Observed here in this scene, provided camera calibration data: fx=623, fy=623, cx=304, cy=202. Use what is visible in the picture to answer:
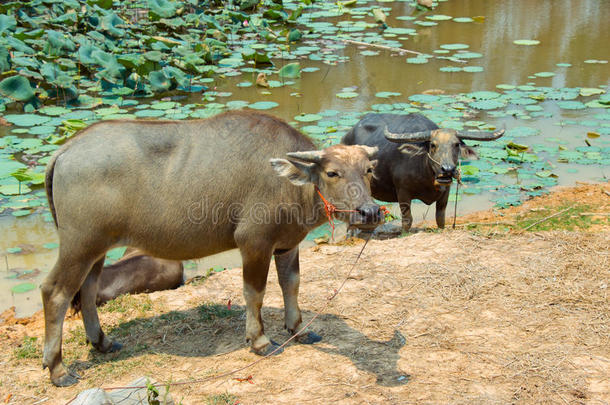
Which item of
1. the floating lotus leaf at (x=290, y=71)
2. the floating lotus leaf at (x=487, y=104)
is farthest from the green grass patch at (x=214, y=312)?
the floating lotus leaf at (x=290, y=71)

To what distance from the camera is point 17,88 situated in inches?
431

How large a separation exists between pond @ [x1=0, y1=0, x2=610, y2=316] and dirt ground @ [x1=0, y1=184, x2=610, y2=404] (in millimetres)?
1583

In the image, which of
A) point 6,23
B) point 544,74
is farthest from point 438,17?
point 6,23

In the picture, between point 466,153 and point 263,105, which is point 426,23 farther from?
point 466,153

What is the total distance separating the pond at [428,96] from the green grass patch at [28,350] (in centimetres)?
130

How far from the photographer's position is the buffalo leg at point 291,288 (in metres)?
5.18

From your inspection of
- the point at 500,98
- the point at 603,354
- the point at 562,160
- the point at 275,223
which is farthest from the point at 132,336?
the point at 500,98

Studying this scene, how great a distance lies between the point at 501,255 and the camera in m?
6.39

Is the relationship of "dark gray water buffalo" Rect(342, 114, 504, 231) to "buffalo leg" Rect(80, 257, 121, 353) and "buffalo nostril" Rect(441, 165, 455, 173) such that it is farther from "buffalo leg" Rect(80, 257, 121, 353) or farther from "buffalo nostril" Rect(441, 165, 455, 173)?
"buffalo leg" Rect(80, 257, 121, 353)

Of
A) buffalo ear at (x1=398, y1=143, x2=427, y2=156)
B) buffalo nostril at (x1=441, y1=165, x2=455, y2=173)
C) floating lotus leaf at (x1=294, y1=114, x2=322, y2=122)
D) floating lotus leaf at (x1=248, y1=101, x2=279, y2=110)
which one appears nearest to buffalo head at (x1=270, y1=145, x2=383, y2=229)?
buffalo nostril at (x1=441, y1=165, x2=455, y2=173)

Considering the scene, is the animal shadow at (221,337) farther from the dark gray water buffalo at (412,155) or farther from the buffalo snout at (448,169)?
the dark gray water buffalo at (412,155)

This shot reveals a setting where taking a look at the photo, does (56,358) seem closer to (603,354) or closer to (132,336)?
(132,336)

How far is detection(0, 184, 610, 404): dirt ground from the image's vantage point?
4.41m

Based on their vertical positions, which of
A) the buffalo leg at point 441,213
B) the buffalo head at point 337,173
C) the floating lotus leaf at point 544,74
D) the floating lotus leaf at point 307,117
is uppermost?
the buffalo head at point 337,173
